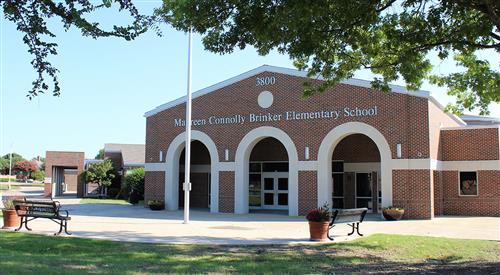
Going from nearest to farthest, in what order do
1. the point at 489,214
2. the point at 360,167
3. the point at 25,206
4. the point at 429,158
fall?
the point at 25,206
the point at 429,158
the point at 489,214
the point at 360,167

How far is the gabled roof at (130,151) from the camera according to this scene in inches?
1827

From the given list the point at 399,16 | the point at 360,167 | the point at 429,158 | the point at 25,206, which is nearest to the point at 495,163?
the point at 429,158

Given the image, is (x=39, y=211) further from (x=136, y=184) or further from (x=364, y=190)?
(x=136, y=184)

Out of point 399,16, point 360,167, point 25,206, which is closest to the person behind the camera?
point 399,16

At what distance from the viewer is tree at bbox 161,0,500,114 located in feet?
32.4

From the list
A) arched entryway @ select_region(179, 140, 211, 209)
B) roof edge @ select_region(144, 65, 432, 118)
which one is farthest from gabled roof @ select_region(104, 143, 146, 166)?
roof edge @ select_region(144, 65, 432, 118)

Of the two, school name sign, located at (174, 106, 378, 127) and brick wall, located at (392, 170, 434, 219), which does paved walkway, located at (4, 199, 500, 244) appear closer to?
brick wall, located at (392, 170, 434, 219)

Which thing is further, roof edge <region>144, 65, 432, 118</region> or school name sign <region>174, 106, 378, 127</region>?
school name sign <region>174, 106, 378, 127</region>

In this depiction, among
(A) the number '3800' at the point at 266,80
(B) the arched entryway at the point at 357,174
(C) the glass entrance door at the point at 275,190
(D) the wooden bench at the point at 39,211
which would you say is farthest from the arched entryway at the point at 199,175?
(D) the wooden bench at the point at 39,211

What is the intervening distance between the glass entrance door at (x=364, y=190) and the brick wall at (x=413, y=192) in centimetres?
388

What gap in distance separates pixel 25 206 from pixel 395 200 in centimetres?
1484

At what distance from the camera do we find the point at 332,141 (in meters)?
24.0

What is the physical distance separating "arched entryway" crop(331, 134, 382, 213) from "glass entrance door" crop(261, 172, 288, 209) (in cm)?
279

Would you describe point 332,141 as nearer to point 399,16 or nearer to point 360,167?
point 360,167
